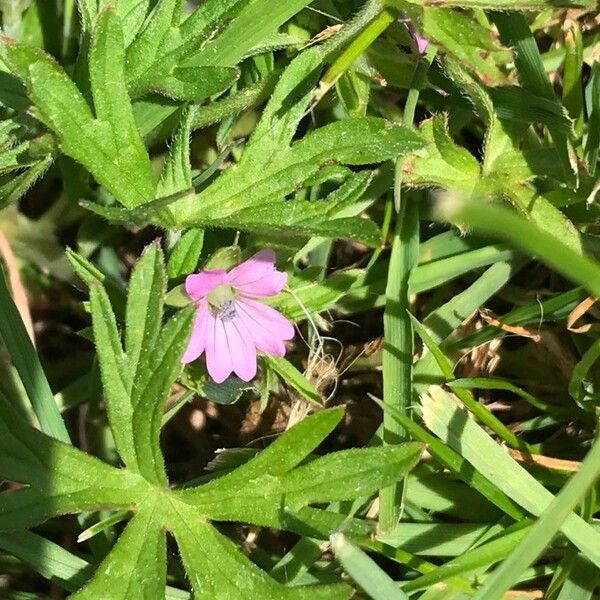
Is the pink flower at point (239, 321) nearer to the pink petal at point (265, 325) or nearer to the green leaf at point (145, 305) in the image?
the pink petal at point (265, 325)

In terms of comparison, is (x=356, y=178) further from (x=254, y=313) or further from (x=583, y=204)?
(x=583, y=204)

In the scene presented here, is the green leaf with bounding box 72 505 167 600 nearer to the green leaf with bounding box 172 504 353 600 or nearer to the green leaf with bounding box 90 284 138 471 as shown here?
the green leaf with bounding box 172 504 353 600

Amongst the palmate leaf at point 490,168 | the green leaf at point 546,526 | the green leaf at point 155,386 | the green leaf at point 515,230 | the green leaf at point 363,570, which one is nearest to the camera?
the green leaf at point 515,230

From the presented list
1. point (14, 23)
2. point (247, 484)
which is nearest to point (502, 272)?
point (247, 484)

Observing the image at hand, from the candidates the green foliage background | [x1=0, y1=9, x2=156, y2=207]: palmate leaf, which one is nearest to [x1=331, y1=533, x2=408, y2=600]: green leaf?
the green foliage background

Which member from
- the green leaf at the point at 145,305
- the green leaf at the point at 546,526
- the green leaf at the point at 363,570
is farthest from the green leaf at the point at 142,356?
the green leaf at the point at 546,526

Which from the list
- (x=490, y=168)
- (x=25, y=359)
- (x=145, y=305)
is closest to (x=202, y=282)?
(x=145, y=305)

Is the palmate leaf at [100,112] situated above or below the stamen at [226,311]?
above
